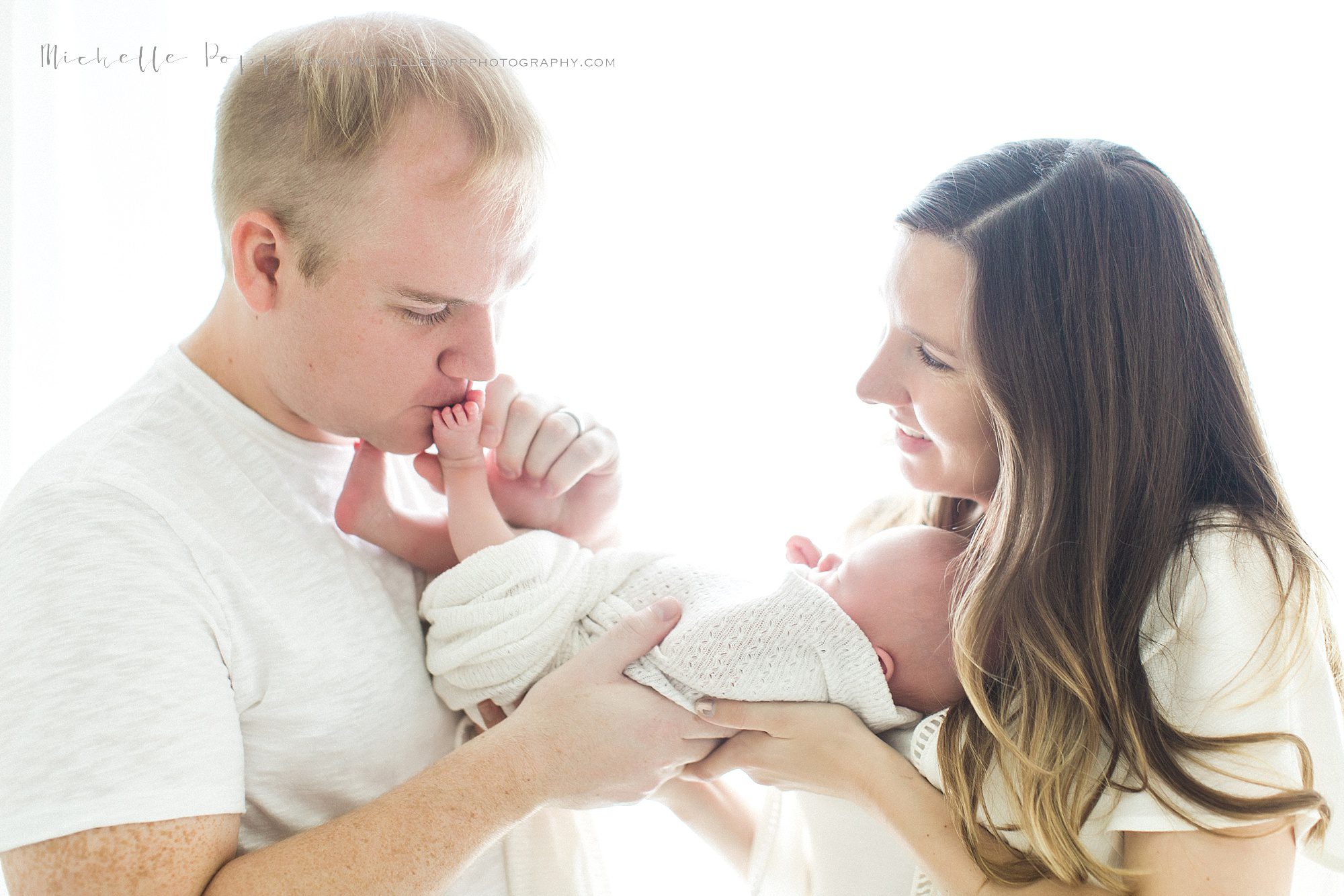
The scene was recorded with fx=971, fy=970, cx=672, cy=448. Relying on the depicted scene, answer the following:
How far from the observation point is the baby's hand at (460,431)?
151cm

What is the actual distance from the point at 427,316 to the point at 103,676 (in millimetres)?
600

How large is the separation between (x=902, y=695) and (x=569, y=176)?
52.6 inches

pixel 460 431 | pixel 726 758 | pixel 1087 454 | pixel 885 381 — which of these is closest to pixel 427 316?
pixel 460 431

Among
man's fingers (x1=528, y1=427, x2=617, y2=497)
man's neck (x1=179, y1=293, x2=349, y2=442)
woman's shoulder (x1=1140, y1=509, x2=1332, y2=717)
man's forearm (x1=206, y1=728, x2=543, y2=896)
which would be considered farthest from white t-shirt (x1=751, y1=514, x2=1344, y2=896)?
man's neck (x1=179, y1=293, x2=349, y2=442)

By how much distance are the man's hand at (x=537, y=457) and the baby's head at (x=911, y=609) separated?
475 mm

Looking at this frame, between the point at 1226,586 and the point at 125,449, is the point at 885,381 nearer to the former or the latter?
the point at 1226,586

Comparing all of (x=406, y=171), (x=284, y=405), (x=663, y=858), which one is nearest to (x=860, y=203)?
(x=406, y=171)

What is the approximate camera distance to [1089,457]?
1287 mm

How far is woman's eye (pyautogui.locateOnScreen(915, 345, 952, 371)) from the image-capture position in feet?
4.54

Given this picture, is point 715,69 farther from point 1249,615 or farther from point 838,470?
point 1249,615

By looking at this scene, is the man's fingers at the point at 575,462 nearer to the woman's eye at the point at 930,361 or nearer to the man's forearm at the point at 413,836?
the man's forearm at the point at 413,836

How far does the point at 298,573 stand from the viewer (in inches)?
52.7

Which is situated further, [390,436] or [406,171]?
[390,436]
